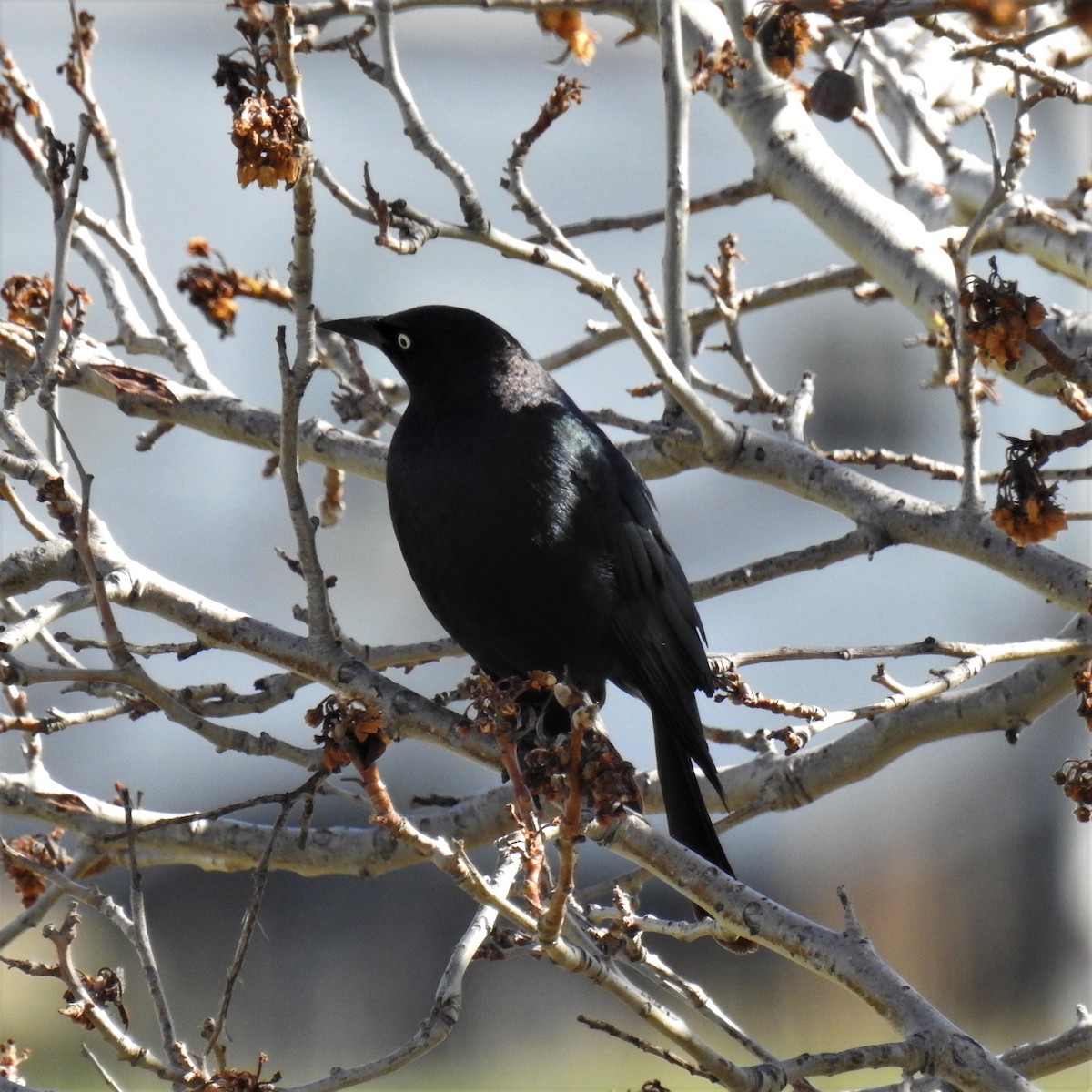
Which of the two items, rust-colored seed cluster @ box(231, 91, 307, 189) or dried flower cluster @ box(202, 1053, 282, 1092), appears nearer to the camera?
dried flower cluster @ box(202, 1053, 282, 1092)

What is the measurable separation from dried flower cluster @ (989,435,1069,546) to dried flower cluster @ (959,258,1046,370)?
15cm

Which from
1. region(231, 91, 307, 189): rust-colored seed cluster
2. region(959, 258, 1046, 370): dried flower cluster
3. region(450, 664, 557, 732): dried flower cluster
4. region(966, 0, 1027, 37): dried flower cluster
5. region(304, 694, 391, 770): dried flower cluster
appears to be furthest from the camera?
region(231, 91, 307, 189): rust-colored seed cluster

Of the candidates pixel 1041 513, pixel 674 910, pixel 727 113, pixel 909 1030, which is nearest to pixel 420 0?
pixel 727 113

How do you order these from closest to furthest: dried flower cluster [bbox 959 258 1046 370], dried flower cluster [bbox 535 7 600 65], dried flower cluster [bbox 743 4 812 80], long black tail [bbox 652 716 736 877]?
dried flower cluster [bbox 959 258 1046 370] → dried flower cluster [bbox 743 4 812 80] → long black tail [bbox 652 716 736 877] → dried flower cluster [bbox 535 7 600 65]

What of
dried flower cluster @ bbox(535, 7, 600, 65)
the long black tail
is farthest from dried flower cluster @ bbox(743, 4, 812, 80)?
the long black tail

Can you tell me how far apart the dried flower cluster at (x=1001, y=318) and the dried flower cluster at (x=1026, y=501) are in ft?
0.48

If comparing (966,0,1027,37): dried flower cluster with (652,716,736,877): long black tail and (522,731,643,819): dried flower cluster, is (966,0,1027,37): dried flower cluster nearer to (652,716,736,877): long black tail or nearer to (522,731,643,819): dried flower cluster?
(522,731,643,819): dried flower cluster

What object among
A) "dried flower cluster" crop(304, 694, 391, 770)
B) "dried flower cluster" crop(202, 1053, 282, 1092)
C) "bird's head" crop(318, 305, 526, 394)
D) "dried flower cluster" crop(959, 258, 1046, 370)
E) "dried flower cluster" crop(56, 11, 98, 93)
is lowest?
"dried flower cluster" crop(202, 1053, 282, 1092)

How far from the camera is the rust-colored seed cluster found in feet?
7.76

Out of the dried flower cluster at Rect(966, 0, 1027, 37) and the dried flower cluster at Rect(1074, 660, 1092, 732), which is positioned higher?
the dried flower cluster at Rect(966, 0, 1027, 37)

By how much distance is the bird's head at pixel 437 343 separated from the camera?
365 cm

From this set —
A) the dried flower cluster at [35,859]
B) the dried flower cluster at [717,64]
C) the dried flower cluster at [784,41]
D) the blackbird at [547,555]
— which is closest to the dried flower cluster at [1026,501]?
the blackbird at [547,555]

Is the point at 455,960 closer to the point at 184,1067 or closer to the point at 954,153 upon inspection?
the point at 184,1067

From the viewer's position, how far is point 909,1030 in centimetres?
225
